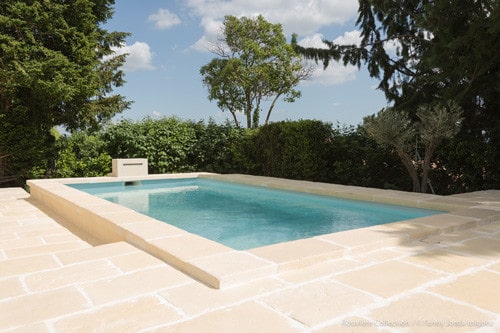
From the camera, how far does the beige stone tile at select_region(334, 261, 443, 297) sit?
2.43 meters

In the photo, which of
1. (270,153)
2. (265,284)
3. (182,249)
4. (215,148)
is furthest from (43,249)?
(215,148)

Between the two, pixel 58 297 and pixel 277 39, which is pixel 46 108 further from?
pixel 277 39

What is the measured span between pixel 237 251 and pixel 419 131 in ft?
21.0

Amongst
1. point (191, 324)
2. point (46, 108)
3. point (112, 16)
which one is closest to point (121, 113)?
point (46, 108)

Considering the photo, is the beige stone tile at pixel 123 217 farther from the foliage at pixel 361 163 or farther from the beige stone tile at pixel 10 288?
the foliage at pixel 361 163

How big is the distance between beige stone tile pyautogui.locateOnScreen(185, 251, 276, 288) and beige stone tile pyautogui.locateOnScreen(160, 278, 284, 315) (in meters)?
0.05

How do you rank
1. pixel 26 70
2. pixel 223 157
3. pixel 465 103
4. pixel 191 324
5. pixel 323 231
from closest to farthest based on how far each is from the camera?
1. pixel 191 324
2. pixel 323 231
3. pixel 465 103
4. pixel 26 70
5. pixel 223 157

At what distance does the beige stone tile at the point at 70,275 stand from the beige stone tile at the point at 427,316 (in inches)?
75.0

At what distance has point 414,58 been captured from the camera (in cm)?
1105

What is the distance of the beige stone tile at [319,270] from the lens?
265 cm

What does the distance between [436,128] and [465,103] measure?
170 cm

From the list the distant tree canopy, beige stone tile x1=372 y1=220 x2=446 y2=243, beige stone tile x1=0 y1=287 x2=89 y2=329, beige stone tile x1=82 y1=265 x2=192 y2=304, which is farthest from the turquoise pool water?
the distant tree canopy

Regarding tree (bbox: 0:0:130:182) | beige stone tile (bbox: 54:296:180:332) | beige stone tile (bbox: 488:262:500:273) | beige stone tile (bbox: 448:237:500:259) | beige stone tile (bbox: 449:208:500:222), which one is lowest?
beige stone tile (bbox: 54:296:180:332)

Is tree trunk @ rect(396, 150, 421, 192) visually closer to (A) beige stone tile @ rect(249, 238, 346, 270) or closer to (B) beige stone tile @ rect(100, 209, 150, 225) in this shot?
(A) beige stone tile @ rect(249, 238, 346, 270)
